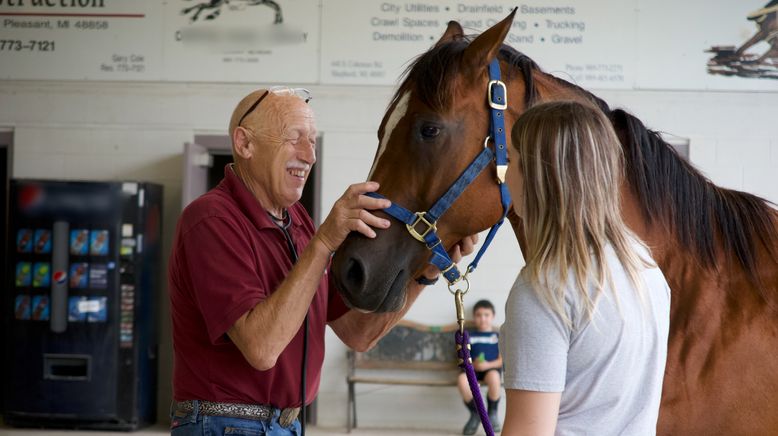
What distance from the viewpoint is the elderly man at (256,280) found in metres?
1.71

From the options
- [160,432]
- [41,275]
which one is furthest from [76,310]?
[160,432]

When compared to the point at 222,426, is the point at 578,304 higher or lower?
higher

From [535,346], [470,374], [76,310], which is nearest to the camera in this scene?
[535,346]

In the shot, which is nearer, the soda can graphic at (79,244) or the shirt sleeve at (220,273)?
the shirt sleeve at (220,273)

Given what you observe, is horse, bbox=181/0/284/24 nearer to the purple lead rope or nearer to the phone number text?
the phone number text

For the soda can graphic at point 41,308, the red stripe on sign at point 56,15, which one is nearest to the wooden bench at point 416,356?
the soda can graphic at point 41,308

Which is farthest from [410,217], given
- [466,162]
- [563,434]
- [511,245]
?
[511,245]

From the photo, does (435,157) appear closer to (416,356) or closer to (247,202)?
(247,202)

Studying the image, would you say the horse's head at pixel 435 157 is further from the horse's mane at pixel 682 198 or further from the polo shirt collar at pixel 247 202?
the polo shirt collar at pixel 247 202

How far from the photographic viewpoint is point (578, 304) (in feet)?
4.00

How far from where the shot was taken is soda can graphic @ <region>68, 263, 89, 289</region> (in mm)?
6000

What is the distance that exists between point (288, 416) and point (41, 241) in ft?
15.6

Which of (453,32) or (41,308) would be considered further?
(41,308)

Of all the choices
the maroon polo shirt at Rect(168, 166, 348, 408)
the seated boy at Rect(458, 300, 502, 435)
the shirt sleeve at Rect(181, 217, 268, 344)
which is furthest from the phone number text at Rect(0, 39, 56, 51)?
the shirt sleeve at Rect(181, 217, 268, 344)
